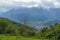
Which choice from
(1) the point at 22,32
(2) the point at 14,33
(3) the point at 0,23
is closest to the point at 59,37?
(2) the point at 14,33

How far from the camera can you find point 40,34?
91250mm

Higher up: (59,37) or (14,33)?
(59,37)

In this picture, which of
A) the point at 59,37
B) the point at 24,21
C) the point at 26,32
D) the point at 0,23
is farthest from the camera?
the point at 24,21

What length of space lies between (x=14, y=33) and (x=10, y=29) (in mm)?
2836

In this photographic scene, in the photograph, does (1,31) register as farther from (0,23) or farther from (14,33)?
(0,23)

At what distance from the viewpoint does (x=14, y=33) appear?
293 feet

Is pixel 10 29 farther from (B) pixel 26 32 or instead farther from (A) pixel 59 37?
(A) pixel 59 37

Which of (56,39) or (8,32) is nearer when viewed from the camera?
(56,39)

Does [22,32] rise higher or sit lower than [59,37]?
lower

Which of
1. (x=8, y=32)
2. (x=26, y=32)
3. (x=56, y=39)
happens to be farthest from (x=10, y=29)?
(x=56, y=39)

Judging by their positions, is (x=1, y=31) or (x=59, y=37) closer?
(x=59, y=37)

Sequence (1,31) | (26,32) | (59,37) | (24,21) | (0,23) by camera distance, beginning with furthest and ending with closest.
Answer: (24,21) → (0,23) → (26,32) → (1,31) → (59,37)

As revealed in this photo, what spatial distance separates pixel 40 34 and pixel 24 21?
26.0m

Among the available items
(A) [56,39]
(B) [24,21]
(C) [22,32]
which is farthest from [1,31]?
(A) [56,39]
